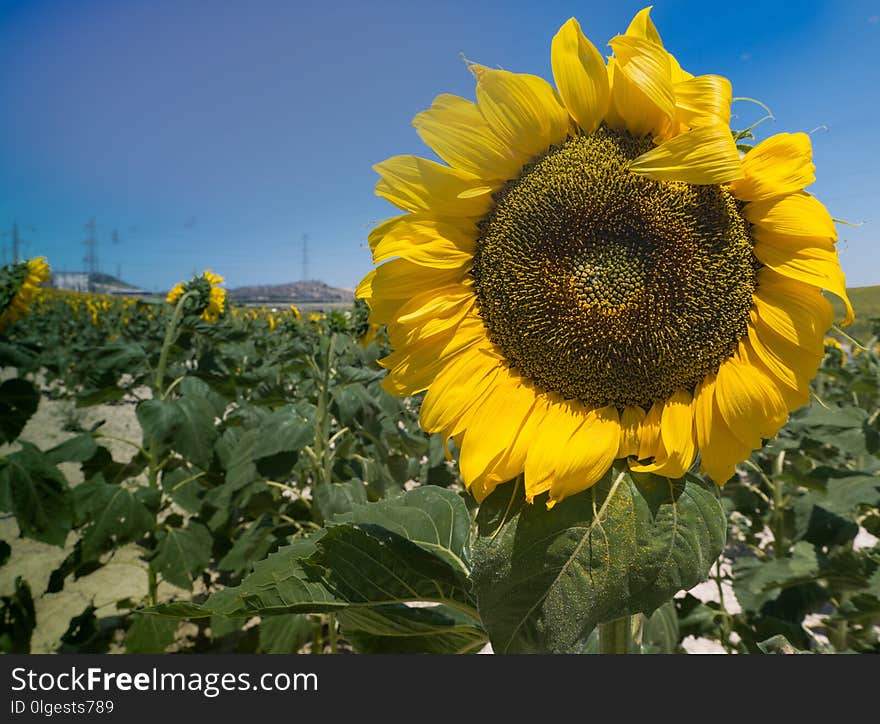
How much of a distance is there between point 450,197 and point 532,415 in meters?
0.35

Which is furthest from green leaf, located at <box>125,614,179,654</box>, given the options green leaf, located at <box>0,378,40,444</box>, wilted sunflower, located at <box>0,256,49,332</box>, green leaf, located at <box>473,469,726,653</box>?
green leaf, located at <box>473,469,726,653</box>

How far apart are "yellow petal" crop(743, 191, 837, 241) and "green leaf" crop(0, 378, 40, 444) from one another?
112 inches

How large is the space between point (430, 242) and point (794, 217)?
1.62 feet

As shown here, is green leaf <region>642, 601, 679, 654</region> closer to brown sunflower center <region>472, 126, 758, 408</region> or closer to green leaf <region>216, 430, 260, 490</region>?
brown sunflower center <region>472, 126, 758, 408</region>

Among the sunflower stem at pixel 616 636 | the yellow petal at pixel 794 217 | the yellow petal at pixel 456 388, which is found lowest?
the sunflower stem at pixel 616 636

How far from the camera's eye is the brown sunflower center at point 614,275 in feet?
2.71

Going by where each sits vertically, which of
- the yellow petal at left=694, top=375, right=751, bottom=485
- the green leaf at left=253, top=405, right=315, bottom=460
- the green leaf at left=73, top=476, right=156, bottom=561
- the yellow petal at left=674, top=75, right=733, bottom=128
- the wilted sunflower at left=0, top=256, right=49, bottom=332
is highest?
the wilted sunflower at left=0, top=256, right=49, bottom=332

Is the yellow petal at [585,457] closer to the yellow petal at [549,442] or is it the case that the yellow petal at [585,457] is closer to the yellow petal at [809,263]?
the yellow petal at [549,442]

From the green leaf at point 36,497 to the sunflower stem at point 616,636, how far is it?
2387 mm

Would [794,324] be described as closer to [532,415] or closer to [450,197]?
[532,415]

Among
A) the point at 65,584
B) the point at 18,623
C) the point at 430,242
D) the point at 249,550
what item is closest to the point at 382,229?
the point at 430,242

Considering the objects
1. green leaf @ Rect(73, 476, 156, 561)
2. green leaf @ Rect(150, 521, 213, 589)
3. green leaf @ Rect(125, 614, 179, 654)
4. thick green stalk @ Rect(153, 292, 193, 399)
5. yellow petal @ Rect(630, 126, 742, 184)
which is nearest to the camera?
yellow petal @ Rect(630, 126, 742, 184)

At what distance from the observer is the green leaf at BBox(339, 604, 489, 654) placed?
3.53 ft

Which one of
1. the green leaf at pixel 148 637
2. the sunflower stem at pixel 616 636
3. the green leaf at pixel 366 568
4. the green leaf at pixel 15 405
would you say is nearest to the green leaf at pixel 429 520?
the green leaf at pixel 366 568
